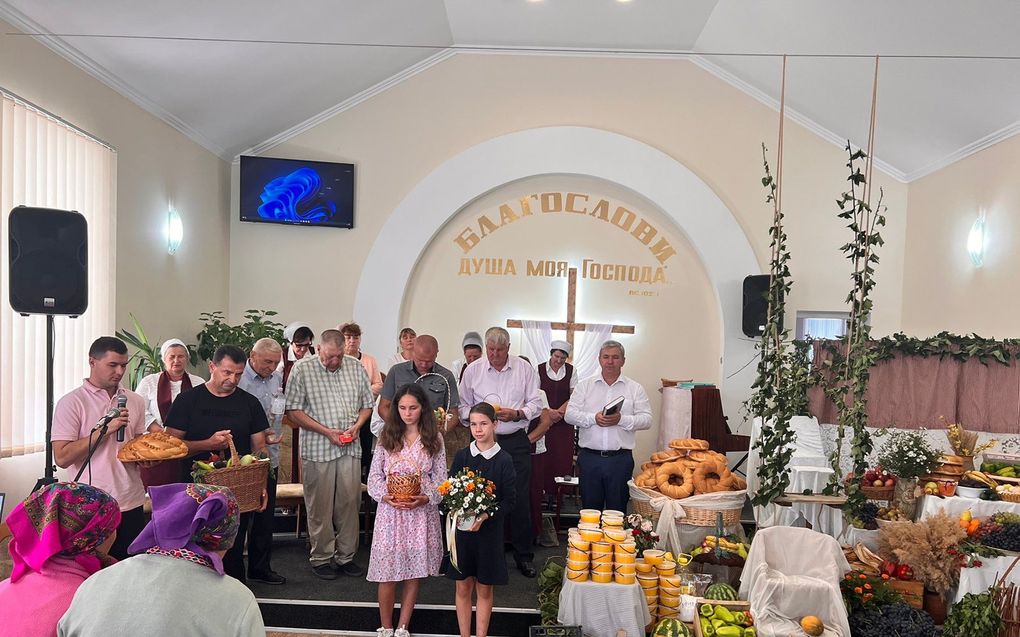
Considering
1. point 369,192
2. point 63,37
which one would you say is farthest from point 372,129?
point 63,37

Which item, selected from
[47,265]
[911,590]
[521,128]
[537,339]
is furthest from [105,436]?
[521,128]

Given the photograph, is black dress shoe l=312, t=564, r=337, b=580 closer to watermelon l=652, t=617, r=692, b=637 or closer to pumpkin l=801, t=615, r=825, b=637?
watermelon l=652, t=617, r=692, b=637

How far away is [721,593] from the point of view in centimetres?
452

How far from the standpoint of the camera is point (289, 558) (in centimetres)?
574

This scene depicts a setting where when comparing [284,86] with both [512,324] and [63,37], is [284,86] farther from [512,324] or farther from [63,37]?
[512,324]

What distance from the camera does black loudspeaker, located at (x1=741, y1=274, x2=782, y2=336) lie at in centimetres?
846

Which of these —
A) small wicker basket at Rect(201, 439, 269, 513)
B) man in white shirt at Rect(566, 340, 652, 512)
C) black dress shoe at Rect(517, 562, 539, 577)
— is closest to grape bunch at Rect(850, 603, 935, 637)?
man in white shirt at Rect(566, 340, 652, 512)

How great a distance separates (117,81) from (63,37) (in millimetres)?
858

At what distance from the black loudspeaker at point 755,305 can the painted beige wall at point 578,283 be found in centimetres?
66

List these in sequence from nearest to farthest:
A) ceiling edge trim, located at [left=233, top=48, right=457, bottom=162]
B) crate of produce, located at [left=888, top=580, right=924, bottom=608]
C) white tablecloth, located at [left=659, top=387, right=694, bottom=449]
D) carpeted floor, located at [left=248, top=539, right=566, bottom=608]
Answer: crate of produce, located at [left=888, top=580, right=924, bottom=608]
carpeted floor, located at [left=248, top=539, right=566, bottom=608]
white tablecloth, located at [left=659, top=387, right=694, bottom=449]
ceiling edge trim, located at [left=233, top=48, right=457, bottom=162]

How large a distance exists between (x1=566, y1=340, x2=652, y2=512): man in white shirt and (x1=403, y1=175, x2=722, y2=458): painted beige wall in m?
3.39

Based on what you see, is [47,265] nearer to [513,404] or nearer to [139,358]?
[139,358]

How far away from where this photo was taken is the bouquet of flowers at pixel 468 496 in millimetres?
4078

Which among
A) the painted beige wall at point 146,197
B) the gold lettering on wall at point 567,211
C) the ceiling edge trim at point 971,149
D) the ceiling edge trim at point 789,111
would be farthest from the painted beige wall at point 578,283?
the ceiling edge trim at point 971,149
